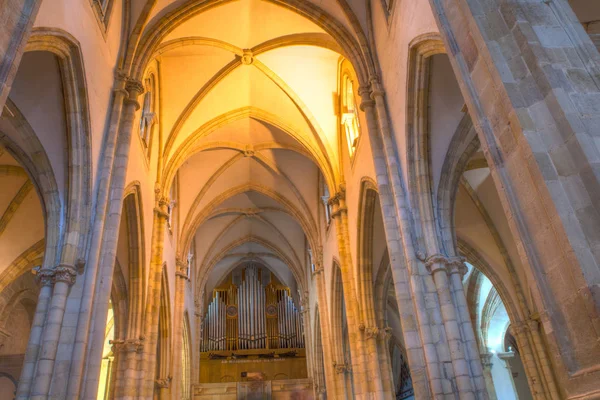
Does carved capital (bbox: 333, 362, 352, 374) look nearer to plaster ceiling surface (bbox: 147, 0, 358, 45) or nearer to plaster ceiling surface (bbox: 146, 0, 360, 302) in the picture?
plaster ceiling surface (bbox: 146, 0, 360, 302)

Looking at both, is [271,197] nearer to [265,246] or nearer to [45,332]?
[265,246]

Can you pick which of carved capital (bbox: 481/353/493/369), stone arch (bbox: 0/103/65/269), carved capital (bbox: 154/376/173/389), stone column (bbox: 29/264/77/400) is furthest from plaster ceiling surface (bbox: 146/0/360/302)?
carved capital (bbox: 481/353/493/369)

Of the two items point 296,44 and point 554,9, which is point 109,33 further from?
point 554,9

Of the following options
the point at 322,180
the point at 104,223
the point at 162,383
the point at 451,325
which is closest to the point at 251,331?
the point at 322,180

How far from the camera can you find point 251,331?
87.6 feet

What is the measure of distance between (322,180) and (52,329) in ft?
42.7

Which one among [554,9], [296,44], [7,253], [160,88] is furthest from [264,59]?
[554,9]

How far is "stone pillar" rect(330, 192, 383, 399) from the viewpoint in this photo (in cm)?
1237

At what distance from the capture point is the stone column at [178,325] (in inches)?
623

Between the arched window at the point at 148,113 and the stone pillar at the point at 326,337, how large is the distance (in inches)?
321

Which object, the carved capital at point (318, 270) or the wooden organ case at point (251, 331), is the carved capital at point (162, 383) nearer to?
the carved capital at point (318, 270)

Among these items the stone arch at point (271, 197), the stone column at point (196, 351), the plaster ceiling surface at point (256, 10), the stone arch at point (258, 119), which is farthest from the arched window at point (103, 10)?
the stone column at point (196, 351)

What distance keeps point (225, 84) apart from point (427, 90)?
8029 millimetres

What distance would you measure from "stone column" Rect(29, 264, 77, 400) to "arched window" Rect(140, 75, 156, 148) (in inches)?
223
